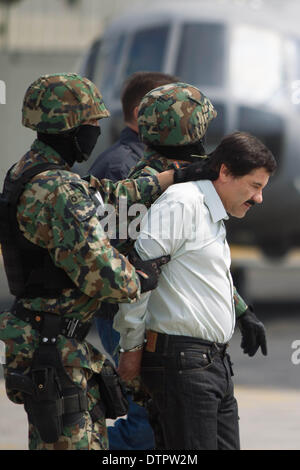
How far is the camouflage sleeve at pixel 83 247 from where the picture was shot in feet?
11.5

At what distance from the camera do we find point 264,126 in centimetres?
1083

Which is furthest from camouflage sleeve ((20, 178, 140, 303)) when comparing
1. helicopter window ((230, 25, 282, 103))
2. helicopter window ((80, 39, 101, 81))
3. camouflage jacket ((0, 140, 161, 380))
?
helicopter window ((80, 39, 101, 81))

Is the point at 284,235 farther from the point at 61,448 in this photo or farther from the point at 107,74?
the point at 61,448

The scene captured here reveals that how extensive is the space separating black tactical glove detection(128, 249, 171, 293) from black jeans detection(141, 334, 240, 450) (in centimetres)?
23

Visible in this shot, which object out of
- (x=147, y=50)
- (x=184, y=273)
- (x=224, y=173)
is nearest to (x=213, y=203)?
(x=224, y=173)

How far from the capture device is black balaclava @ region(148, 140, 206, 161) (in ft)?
13.3

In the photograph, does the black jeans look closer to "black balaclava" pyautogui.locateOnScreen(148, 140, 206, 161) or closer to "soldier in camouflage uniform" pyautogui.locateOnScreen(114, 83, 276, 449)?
"soldier in camouflage uniform" pyautogui.locateOnScreen(114, 83, 276, 449)

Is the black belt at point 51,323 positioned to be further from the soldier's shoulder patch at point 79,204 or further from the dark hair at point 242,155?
the dark hair at point 242,155

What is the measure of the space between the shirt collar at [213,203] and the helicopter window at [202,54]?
7.22 m

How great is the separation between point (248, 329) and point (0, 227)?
1.16 meters

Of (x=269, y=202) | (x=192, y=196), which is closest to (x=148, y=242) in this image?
(x=192, y=196)

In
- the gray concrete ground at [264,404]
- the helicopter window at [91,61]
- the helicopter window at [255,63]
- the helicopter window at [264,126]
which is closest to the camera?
the gray concrete ground at [264,404]

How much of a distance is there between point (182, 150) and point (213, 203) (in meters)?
0.32

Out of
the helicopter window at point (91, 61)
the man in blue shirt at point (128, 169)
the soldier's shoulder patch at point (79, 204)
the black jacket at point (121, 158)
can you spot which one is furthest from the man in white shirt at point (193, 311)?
the helicopter window at point (91, 61)
